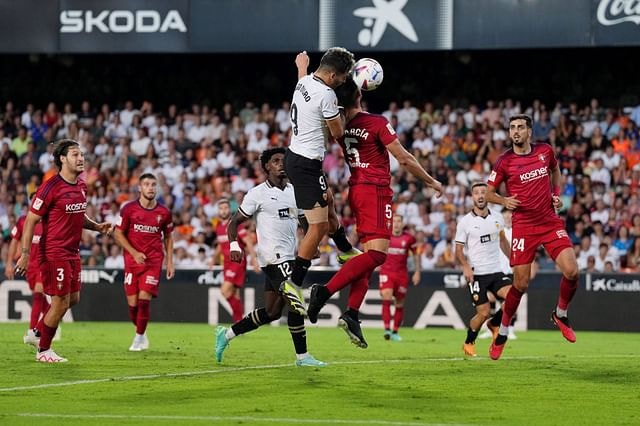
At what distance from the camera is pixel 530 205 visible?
45.0ft

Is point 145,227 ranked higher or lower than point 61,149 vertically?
lower

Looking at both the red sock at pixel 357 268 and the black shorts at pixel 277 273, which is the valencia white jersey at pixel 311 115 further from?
the black shorts at pixel 277 273

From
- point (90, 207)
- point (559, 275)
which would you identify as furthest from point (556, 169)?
point (90, 207)

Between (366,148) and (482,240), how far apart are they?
21.0 feet

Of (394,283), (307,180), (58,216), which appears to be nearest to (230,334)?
(58,216)

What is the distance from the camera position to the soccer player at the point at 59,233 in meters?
13.5

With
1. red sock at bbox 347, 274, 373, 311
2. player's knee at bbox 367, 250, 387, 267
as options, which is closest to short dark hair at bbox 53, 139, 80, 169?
red sock at bbox 347, 274, 373, 311

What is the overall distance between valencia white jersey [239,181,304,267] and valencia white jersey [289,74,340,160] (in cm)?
189

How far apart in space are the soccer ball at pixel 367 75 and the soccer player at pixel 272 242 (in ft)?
5.99

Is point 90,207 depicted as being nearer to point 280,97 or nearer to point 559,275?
point 280,97

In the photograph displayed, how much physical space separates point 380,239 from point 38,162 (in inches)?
803

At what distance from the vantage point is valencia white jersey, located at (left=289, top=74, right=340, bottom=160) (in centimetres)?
1153

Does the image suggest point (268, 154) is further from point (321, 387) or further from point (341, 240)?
point (321, 387)

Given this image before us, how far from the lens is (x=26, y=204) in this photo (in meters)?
28.9
